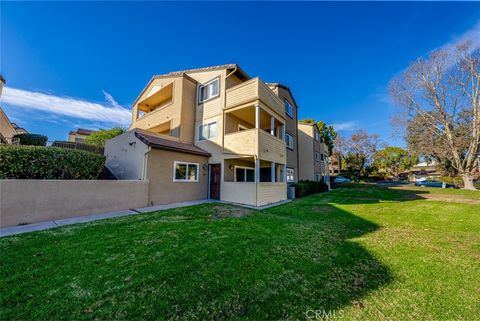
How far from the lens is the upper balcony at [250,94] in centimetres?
1156

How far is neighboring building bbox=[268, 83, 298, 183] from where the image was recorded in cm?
1813

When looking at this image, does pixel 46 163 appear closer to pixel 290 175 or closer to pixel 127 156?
pixel 127 156

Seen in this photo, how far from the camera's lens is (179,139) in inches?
539


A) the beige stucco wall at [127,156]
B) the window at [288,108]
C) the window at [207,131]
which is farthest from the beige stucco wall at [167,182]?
the window at [288,108]

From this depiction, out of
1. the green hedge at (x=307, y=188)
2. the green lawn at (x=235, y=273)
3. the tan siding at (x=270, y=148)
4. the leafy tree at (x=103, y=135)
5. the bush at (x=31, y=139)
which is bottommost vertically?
the green lawn at (x=235, y=273)

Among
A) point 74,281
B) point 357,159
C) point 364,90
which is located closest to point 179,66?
point 74,281

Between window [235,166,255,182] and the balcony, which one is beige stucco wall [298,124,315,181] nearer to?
window [235,166,255,182]

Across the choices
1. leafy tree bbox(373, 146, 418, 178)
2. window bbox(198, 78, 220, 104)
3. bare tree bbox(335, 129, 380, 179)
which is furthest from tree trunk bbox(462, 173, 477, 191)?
window bbox(198, 78, 220, 104)

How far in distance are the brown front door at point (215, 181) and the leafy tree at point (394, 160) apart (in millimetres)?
45183

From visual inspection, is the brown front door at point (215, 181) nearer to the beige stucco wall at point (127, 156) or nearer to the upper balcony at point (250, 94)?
the upper balcony at point (250, 94)

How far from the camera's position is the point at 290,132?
19109 mm

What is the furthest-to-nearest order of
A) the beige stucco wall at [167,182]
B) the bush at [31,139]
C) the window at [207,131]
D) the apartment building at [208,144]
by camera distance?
the bush at [31,139], the window at [207,131], the apartment building at [208,144], the beige stucco wall at [167,182]

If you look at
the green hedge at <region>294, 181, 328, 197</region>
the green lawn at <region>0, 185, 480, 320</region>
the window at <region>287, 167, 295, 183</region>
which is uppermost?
the window at <region>287, 167, 295, 183</region>

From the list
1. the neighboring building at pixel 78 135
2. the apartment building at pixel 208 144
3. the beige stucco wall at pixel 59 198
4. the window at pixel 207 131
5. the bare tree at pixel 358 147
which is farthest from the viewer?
the bare tree at pixel 358 147
